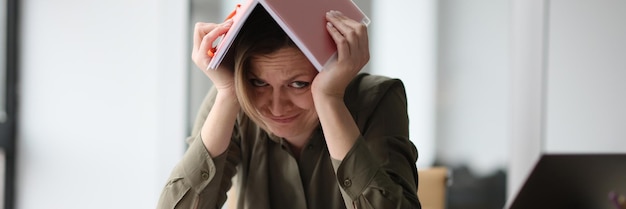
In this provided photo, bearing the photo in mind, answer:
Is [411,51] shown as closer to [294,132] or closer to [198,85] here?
[198,85]

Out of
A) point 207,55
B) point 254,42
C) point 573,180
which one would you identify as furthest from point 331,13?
point 573,180

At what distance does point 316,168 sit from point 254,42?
1.04ft

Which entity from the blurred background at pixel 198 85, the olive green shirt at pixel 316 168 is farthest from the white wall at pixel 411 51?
the olive green shirt at pixel 316 168

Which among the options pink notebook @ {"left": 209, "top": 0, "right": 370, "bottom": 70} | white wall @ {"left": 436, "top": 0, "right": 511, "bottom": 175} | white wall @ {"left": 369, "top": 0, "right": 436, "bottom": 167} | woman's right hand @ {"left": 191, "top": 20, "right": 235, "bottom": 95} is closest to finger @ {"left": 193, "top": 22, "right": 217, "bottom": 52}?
woman's right hand @ {"left": 191, "top": 20, "right": 235, "bottom": 95}

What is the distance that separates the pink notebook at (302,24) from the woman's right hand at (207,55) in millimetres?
61

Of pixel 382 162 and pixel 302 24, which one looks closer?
pixel 302 24

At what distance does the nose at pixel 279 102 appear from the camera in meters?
1.53

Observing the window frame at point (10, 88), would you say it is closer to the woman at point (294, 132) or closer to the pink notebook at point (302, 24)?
the woman at point (294, 132)

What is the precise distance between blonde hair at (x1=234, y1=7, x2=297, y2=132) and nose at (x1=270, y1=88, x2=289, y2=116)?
5cm

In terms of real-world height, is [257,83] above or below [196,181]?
above

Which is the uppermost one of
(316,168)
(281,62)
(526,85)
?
(281,62)

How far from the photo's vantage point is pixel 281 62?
1496mm

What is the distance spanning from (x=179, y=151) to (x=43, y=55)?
64 centimetres

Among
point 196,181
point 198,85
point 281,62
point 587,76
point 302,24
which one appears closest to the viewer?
point 302,24
